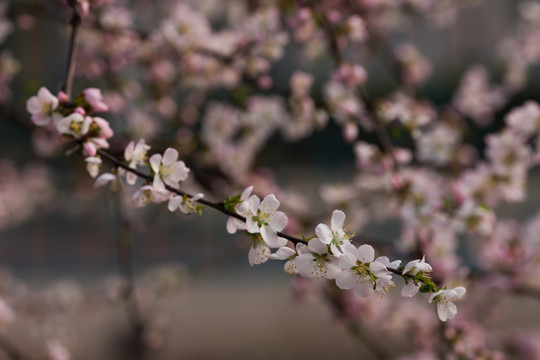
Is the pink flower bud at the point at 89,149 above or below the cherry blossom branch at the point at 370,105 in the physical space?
below

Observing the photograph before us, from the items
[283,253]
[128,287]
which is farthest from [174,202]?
[128,287]

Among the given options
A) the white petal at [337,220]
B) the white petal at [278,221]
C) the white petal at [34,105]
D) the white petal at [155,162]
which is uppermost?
the white petal at [34,105]

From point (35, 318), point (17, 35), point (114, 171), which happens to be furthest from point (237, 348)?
point (17, 35)

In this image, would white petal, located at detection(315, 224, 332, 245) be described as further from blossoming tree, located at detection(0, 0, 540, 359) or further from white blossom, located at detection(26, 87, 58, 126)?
white blossom, located at detection(26, 87, 58, 126)

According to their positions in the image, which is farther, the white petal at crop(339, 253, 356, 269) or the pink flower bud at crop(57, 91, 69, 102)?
the pink flower bud at crop(57, 91, 69, 102)

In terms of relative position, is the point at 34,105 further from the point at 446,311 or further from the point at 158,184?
the point at 446,311

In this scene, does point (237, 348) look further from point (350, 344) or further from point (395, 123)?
point (395, 123)

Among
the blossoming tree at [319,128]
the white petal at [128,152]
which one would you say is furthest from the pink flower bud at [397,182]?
the white petal at [128,152]

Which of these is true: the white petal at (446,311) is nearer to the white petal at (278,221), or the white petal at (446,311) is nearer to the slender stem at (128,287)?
the white petal at (278,221)

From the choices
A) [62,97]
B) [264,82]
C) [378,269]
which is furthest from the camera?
[264,82]

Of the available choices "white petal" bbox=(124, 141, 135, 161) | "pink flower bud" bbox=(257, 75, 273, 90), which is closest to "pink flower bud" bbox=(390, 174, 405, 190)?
"pink flower bud" bbox=(257, 75, 273, 90)

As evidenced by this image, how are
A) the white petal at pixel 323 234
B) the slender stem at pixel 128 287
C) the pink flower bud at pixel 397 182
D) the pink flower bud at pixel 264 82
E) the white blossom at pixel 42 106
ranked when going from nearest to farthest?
the white petal at pixel 323 234, the white blossom at pixel 42 106, the pink flower bud at pixel 397 182, the pink flower bud at pixel 264 82, the slender stem at pixel 128 287
